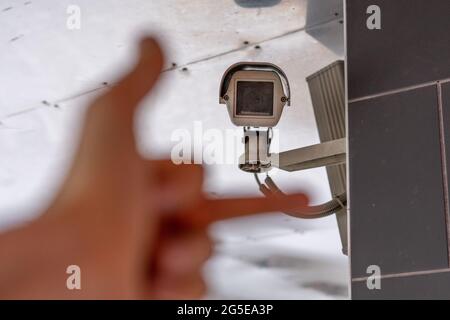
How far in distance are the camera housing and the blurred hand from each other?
1548 mm

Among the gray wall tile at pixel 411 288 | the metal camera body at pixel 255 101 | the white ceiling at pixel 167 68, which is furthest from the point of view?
the white ceiling at pixel 167 68

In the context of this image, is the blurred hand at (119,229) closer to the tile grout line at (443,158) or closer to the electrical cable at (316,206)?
the electrical cable at (316,206)

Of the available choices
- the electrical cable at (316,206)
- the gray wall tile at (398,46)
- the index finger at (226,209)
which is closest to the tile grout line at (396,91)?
the gray wall tile at (398,46)

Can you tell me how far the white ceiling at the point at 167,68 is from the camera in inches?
97.0

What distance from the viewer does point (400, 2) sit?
1799 millimetres

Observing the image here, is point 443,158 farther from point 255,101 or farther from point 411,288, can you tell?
point 255,101

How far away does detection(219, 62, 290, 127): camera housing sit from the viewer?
1.86 m

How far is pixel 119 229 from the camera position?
148 inches

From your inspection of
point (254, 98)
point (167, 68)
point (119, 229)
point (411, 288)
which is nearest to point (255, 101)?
point (254, 98)

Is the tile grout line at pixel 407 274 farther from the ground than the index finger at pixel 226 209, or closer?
closer

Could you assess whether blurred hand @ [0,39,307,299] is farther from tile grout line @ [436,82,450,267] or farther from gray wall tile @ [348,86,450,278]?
tile grout line @ [436,82,450,267]

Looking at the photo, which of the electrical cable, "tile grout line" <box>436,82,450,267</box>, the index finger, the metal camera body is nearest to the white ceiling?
the index finger
